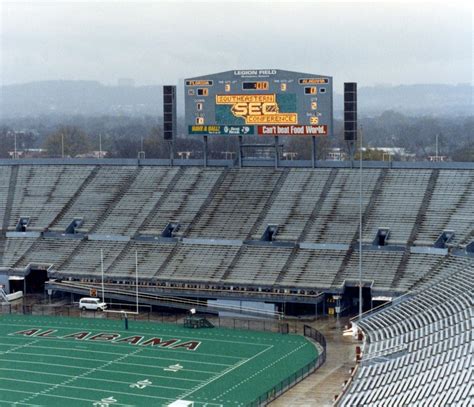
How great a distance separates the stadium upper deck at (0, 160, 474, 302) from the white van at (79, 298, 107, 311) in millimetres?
2300

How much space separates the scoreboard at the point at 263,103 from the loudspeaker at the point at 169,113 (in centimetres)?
217

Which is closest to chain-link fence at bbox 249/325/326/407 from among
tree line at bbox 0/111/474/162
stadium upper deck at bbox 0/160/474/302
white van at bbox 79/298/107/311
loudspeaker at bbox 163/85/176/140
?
stadium upper deck at bbox 0/160/474/302

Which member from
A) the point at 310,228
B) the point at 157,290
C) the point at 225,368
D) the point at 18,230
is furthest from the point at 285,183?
the point at 225,368

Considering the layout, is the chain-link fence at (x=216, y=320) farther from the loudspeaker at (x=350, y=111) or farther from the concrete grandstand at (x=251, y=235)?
the loudspeaker at (x=350, y=111)

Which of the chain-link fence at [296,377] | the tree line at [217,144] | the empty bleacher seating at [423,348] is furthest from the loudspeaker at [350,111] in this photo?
the tree line at [217,144]

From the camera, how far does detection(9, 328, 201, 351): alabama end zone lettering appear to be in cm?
4800

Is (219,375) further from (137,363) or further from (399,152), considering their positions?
(399,152)

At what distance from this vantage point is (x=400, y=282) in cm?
5297

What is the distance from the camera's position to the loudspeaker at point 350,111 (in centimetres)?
6088

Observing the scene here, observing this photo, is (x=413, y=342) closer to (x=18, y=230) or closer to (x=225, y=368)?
(x=225, y=368)

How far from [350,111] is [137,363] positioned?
22.5 metres

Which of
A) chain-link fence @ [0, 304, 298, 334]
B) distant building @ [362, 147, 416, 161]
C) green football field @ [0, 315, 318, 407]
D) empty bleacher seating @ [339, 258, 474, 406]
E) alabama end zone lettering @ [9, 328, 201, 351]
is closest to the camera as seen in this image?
empty bleacher seating @ [339, 258, 474, 406]

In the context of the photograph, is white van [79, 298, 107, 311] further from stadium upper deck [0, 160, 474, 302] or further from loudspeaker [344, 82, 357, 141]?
loudspeaker [344, 82, 357, 141]

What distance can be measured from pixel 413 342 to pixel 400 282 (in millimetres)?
11312
